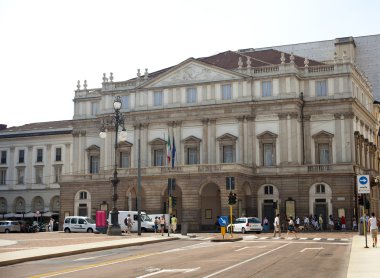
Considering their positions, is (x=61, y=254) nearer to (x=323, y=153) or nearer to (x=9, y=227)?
(x=9, y=227)

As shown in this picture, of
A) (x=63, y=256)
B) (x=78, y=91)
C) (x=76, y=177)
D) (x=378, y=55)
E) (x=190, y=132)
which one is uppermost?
(x=378, y=55)

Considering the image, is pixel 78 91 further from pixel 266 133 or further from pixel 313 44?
pixel 313 44

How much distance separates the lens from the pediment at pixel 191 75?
71188 millimetres

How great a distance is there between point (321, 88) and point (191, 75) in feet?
49.4

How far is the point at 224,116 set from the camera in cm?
7069

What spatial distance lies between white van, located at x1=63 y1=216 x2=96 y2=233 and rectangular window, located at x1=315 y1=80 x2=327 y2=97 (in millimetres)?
28849

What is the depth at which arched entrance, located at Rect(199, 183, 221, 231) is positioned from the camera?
68.8 m

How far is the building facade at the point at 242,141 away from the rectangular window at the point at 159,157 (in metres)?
0.12

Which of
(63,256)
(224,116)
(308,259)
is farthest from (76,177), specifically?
(308,259)

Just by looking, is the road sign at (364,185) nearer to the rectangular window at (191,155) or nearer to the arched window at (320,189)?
the arched window at (320,189)

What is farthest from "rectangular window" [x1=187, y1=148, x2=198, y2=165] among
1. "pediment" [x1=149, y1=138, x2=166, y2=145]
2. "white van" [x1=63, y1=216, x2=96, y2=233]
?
"white van" [x1=63, y1=216, x2=96, y2=233]

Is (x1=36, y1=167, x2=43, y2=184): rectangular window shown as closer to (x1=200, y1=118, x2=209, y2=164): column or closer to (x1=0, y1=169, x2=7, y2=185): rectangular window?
(x1=0, y1=169, x2=7, y2=185): rectangular window

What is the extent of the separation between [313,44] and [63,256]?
74.3 m

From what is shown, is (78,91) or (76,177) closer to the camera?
(76,177)
